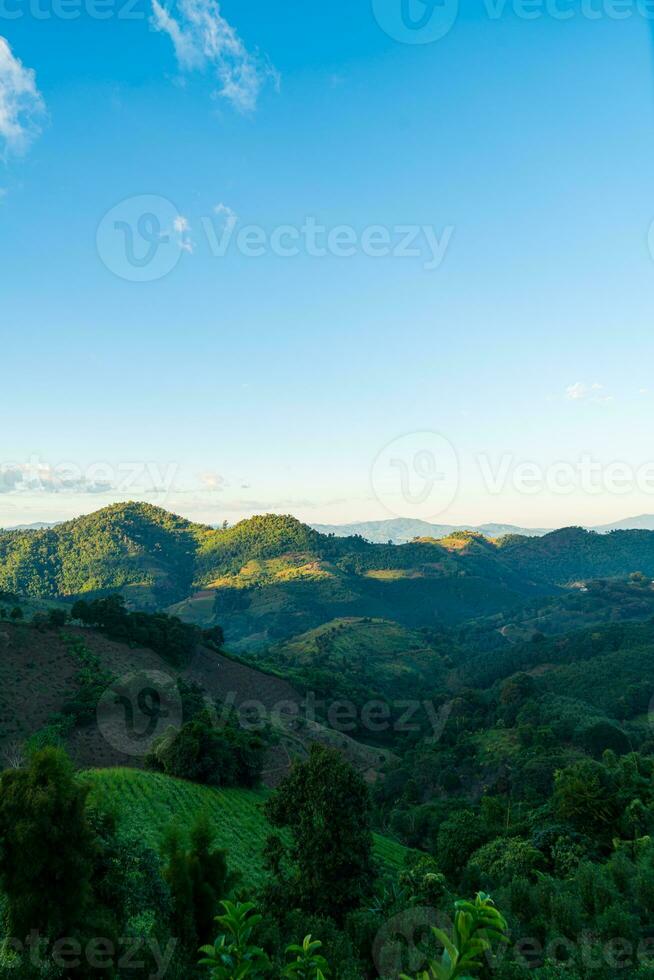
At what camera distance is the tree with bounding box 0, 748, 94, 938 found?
1345cm

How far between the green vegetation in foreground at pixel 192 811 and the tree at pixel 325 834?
897 cm

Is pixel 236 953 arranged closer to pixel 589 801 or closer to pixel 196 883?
pixel 196 883

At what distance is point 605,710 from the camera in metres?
86.7

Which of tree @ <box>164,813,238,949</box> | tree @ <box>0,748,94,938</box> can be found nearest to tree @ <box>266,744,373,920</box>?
tree @ <box>164,813,238,949</box>

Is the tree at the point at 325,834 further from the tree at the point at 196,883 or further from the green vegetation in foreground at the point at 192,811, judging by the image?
the green vegetation in foreground at the point at 192,811

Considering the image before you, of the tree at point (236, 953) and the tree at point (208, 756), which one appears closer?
the tree at point (236, 953)

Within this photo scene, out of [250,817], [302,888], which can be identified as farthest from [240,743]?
[302,888]

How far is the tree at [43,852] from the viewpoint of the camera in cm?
1345

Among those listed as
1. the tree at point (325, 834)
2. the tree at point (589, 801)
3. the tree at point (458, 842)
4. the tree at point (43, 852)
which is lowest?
the tree at point (458, 842)

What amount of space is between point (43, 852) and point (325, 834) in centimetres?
1547

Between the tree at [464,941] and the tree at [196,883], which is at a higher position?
the tree at [464,941]

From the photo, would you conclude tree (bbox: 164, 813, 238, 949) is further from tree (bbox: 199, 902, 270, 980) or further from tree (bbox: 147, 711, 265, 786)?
tree (bbox: 147, 711, 265, 786)

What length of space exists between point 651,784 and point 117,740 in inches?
2059

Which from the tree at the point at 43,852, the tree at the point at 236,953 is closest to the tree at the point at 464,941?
the tree at the point at 236,953
